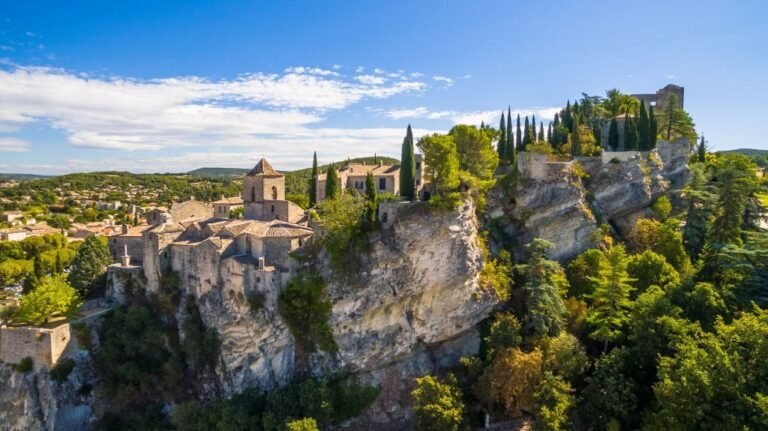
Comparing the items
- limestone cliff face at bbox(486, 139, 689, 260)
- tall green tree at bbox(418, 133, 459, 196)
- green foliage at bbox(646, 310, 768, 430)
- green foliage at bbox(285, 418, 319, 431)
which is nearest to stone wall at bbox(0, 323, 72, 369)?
green foliage at bbox(285, 418, 319, 431)

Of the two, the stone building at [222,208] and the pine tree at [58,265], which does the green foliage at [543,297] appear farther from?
the pine tree at [58,265]

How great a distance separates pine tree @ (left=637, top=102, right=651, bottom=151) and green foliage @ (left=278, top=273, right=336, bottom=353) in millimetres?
32864

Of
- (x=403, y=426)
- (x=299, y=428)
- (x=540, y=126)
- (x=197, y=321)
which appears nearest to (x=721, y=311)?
(x=403, y=426)

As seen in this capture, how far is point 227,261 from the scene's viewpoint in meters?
29.9

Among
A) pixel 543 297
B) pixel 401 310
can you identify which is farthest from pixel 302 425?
pixel 543 297

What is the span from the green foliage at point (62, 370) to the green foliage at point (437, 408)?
79.9 feet

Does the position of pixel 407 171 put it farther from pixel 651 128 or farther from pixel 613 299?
pixel 651 128

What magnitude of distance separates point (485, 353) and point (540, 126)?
28691mm

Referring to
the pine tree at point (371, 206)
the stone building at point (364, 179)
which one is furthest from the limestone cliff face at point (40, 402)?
the stone building at point (364, 179)

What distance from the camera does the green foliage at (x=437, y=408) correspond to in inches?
957

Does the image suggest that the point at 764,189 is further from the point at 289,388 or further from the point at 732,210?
the point at 289,388

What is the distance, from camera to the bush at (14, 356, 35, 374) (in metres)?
29.8

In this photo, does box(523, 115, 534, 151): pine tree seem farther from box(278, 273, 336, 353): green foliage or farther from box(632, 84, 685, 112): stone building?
box(278, 273, 336, 353): green foliage

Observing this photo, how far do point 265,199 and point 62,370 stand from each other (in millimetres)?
18803
